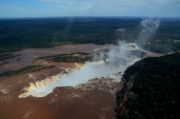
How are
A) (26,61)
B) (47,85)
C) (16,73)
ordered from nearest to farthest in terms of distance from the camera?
(47,85) → (16,73) → (26,61)

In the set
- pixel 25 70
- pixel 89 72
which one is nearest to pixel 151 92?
pixel 89 72

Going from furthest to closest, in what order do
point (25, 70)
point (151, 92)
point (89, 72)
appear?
point (89, 72)
point (25, 70)
point (151, 92)

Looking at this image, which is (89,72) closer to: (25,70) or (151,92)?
(25,70)

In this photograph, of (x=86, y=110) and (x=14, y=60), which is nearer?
(x=86, y=110)

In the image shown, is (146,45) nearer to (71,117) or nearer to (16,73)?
(16,73)

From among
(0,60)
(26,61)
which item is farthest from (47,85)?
(0,60)

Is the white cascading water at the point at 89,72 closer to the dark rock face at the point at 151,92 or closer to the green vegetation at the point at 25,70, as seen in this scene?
the green vegetation at the point at 25,70

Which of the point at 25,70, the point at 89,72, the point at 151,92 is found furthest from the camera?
the point at 89,72

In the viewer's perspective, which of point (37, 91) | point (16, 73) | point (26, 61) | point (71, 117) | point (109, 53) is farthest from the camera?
point (109, 53)
